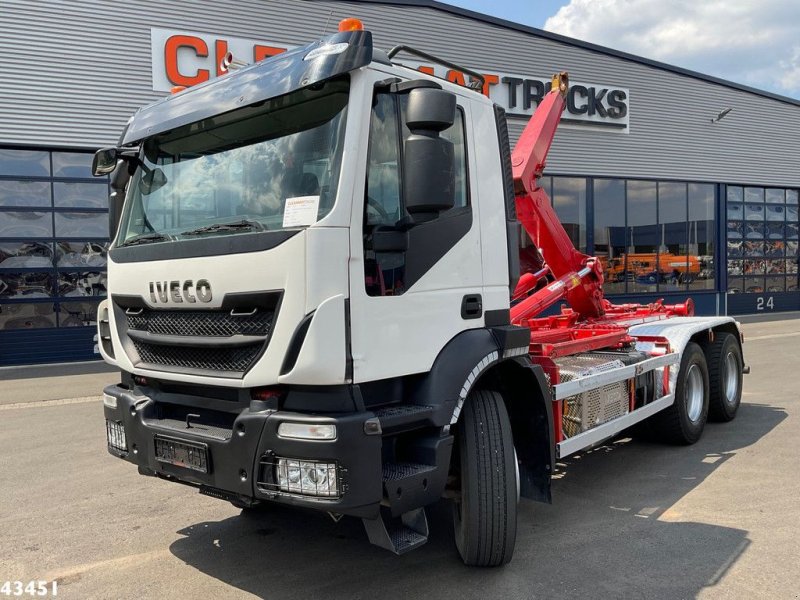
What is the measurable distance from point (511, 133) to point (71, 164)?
10565 millimetres

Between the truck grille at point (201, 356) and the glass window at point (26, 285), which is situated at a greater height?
the glass window at point (26, 285)

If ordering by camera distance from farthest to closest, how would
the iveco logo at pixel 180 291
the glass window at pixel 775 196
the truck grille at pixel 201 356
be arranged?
the glass window at pixel 775 196, the iveco logo at pixel 180 291, the truck grille at pixel 201 356

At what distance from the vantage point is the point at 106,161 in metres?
4.35

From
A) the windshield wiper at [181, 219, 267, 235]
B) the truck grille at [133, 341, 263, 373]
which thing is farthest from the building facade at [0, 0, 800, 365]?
the truck grille at [133, 341, 263, 373]

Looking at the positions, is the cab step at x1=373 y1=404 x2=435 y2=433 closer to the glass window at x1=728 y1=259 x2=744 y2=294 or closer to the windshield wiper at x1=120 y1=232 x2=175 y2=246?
the windshield wiper at x1=120 y1=232 x2=175 y2=246

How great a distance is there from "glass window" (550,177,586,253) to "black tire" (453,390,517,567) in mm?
16072

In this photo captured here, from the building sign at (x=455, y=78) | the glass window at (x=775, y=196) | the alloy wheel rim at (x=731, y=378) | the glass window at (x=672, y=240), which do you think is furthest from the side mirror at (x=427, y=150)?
the glass window at (x=775, y=196)

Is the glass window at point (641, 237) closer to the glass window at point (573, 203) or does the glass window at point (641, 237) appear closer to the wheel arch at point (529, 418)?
the glass window at point (573, 203)

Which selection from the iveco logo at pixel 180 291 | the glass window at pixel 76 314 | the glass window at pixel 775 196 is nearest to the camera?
the iveco logo at pixel 180 291

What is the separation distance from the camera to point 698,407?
22.7 ft

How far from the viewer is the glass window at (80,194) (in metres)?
13.9

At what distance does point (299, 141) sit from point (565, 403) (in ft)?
8.75

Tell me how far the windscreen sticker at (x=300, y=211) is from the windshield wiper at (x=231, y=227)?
156 mm

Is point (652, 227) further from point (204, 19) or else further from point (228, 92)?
point (228, 92)
